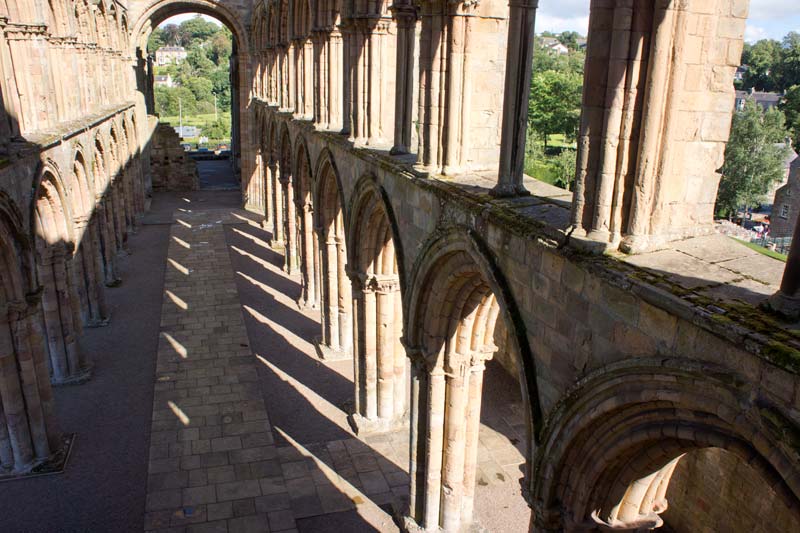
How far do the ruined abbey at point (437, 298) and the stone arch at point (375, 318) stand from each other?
58mm

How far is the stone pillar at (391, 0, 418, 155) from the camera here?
1004cm

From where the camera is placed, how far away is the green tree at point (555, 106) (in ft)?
138

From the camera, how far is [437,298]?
8.86 meters

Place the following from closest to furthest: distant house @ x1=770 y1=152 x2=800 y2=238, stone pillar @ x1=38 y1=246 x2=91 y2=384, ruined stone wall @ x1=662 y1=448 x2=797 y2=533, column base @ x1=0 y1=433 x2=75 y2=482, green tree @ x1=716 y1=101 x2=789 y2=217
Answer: ruined stone wall @ x1=662 y1=448 x2=797 y2=533 → column base @ x1=0 y1=433 x2=75 y2=482 → stone pillar @ x1=38 y1=246 x2=91 y2=384 → distant house @ x1=770 y1=152 x2=800 y2=238 → green tree @ x1=716 y1=101 x2=789 y2=217

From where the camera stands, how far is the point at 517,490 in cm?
1150

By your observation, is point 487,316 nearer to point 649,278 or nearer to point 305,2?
point 649,278

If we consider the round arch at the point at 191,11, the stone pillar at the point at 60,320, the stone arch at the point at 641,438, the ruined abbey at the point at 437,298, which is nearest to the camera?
the stone arch at the point at 641,438

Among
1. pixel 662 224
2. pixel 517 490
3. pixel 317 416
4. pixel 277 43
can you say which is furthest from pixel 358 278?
pixel 277 43

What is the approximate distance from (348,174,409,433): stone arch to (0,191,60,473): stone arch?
5.85 metres

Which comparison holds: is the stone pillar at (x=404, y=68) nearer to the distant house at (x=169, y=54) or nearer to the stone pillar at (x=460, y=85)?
the stone pillar at (x=460, y=85)

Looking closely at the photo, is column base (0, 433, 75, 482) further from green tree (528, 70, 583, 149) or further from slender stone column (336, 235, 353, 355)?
green tree (528, 70, 583, 149)

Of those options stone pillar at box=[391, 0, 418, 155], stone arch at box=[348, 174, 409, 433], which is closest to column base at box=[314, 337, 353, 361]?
stone arch at box=[348, 174, 409, 433]

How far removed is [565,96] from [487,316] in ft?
120

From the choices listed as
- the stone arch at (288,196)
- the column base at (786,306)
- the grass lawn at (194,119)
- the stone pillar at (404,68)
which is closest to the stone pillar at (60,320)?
the stone arch at (288,196)
